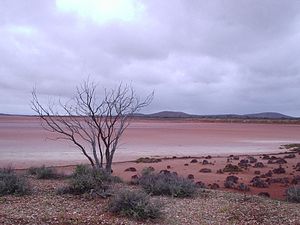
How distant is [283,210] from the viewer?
32.7 ft

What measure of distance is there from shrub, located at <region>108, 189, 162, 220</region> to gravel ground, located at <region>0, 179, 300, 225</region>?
18cm

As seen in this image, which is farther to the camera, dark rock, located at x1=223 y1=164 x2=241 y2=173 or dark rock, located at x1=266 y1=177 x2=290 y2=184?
dark rock, located at x1=223 y1=164 x2=241 y2=173

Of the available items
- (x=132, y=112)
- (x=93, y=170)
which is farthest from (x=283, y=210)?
(x=132, y=112)

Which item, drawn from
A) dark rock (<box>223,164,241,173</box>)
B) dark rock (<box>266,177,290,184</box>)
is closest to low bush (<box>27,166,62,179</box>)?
dark rock (<box>266,177,290,184</box>)

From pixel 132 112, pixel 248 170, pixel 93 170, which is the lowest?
pixel 248 170

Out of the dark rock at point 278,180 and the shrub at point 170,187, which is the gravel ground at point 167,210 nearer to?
the shrub at point 170,187

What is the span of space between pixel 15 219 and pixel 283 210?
6.36 m

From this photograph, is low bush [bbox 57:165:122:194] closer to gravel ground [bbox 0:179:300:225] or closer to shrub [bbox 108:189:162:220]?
gravel ground [bbox 0:179:300:225]

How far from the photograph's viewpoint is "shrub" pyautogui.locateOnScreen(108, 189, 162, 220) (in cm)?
891

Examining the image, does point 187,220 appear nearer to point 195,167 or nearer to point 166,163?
point 195,167

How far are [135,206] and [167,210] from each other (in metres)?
0.98

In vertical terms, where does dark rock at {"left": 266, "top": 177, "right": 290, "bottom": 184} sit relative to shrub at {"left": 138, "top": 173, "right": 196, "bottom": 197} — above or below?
below

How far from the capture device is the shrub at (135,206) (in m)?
8.91

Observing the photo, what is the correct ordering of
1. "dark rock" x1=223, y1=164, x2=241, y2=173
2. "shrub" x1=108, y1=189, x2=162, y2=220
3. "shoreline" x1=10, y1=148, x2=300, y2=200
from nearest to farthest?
"shrub" x1=108, y1=189, x2=162, y2=220 < "shoreline" x1=10, y1=148, x2=300, y2=200 < "dark rock" x1=223, y1=164, x2=241, y2=173
